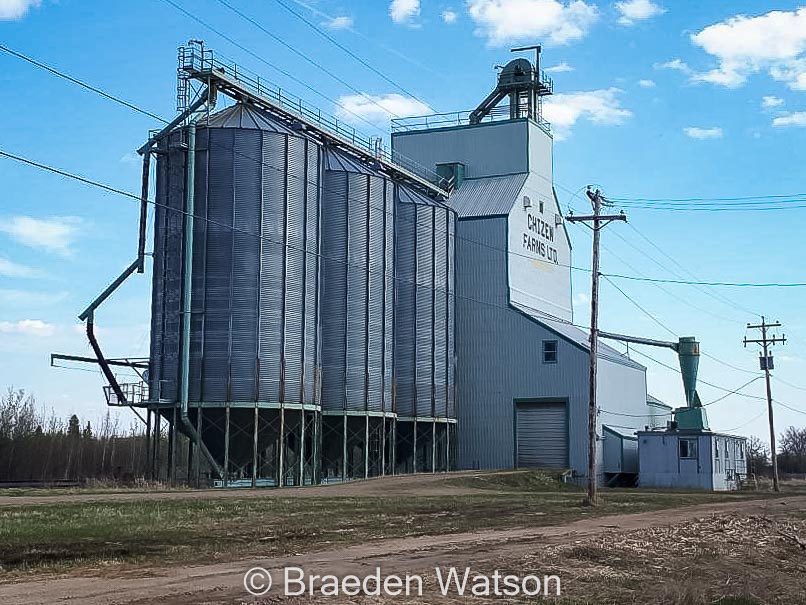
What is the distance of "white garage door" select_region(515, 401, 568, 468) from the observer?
65625mm

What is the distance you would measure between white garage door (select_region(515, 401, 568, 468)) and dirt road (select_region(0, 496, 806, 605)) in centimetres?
3738

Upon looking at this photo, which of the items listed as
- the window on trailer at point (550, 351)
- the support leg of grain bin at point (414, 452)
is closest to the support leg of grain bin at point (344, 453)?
the support leg of grain bin at point (414, 452)

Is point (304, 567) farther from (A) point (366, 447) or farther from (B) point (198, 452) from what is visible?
(A) point (366, 447)

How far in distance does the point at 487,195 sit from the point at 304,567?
192ft

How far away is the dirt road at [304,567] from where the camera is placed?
1418 cm

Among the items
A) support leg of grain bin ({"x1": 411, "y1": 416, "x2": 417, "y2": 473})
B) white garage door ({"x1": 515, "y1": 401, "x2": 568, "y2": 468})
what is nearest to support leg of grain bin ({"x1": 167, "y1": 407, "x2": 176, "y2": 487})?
support leg of grain bin ({"x1": 411, "y1": 416, "x2": 417, "y2": 473})

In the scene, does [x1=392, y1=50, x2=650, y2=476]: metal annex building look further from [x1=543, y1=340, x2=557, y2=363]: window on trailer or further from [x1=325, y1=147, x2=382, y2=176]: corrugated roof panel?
[x1=325, y1=147, x2=382, y2=176]: corrugated roof panel

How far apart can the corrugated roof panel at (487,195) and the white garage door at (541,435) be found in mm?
14041

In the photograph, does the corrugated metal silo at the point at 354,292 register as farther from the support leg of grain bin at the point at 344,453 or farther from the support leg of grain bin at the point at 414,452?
the support leg of grain bin at the point at 414,452

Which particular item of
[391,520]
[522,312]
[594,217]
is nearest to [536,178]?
[522,312]

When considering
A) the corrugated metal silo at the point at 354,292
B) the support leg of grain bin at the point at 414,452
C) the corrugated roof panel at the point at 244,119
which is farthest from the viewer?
the support leg of grain bin at the point at 414,452

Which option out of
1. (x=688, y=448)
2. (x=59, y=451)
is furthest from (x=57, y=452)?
(x=688, y=448)

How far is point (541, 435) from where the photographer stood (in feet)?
218

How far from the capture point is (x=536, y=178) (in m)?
76.8
